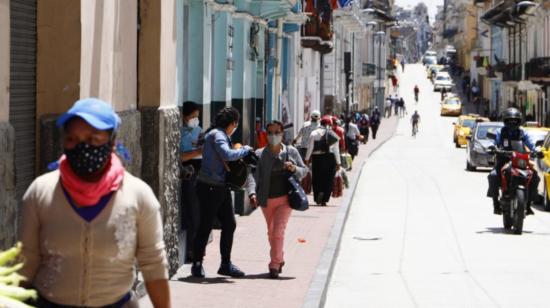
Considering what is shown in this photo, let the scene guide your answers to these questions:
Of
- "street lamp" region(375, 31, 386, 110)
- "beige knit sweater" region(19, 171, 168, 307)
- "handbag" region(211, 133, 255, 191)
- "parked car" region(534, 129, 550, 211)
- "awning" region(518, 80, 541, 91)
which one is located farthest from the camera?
"street lamp" region(375, 31, 386, 110)

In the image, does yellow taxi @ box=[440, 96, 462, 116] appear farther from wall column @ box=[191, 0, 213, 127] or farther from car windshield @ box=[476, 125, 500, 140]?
wall column @ box=[191, 0, 213, 127]

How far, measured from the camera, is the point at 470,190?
3147cm

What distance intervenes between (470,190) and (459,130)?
29.7 m

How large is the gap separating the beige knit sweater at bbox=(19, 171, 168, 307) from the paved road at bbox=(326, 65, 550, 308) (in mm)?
6813

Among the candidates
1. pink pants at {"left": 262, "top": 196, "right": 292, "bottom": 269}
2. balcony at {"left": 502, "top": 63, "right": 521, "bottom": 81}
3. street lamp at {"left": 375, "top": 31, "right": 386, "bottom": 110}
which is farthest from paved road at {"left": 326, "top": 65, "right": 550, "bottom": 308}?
street lamp at {"left": 375, "top": 31, "right": 386, "bottom": 110}

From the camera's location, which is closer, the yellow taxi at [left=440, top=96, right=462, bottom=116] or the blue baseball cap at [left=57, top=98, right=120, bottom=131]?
the blue baseball cap at [left=57, top=98, right=120, bottom=131]

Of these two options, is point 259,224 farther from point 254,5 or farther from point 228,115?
point 228,115

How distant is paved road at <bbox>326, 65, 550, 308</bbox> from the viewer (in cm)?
1312

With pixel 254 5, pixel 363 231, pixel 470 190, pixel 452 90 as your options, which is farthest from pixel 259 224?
pixel 452 90

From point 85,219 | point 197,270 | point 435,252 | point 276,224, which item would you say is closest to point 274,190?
point 276,224

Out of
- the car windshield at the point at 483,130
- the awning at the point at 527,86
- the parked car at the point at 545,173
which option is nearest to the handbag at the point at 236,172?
the parked car at the point at 545,173

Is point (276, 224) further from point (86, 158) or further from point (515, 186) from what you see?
point (86, 158)

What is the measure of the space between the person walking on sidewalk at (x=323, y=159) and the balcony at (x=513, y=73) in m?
56.3

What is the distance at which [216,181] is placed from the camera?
43.3 feet
